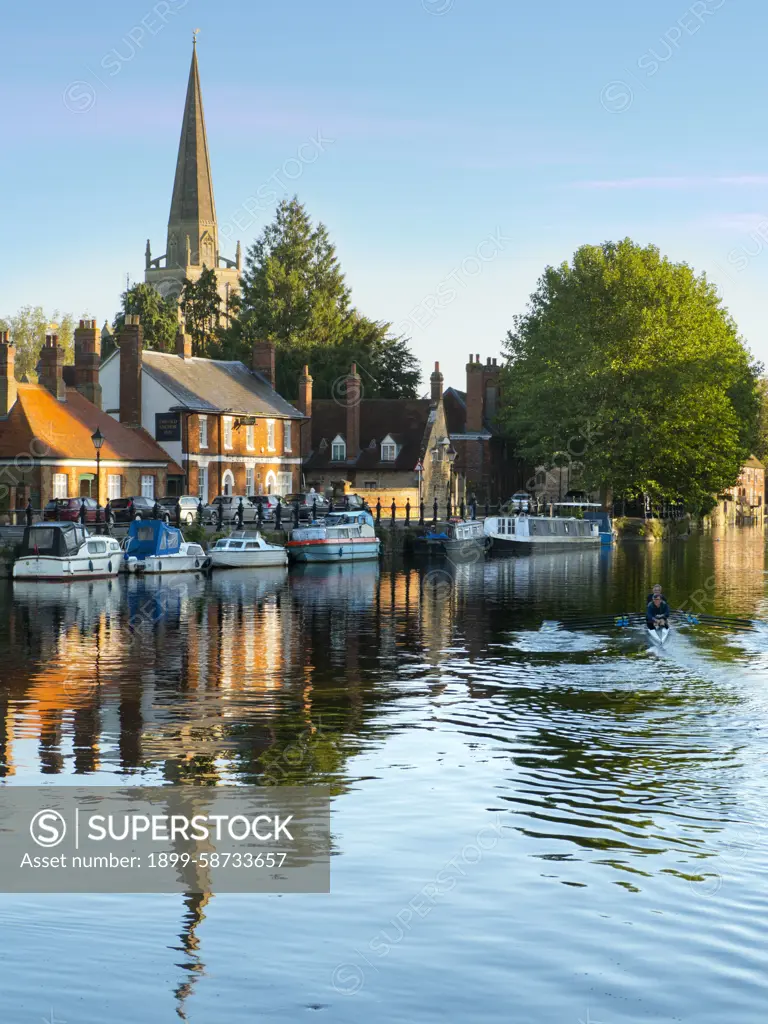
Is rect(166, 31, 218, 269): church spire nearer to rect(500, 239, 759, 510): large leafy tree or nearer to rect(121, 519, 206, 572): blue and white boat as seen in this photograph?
rect(500, 239, 759, 510): large leafy tree

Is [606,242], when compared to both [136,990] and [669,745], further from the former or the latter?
[136,990]

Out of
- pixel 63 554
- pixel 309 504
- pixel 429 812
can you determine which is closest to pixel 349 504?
pixel 309 504

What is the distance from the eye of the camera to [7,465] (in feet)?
234

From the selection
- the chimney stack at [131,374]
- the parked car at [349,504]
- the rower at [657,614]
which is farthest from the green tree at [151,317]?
the rower at [657,614]

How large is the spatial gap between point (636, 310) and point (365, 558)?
2990 centimetres

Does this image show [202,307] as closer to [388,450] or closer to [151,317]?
[151,317]

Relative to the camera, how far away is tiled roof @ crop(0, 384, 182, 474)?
71.9m

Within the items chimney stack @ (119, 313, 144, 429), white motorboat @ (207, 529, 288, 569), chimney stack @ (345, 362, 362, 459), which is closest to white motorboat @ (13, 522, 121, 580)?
white motorboat @ (207, 529, 288, 569)

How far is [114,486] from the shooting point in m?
77.6

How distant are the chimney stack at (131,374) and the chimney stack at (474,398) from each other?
34.1 metres

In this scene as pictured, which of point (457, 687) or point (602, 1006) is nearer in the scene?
point (602, 1006)

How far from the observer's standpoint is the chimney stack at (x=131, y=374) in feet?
276

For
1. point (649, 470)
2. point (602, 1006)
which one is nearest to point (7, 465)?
point (649, 470)

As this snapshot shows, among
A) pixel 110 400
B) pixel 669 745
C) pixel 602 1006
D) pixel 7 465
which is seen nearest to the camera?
pixel 602 1006
